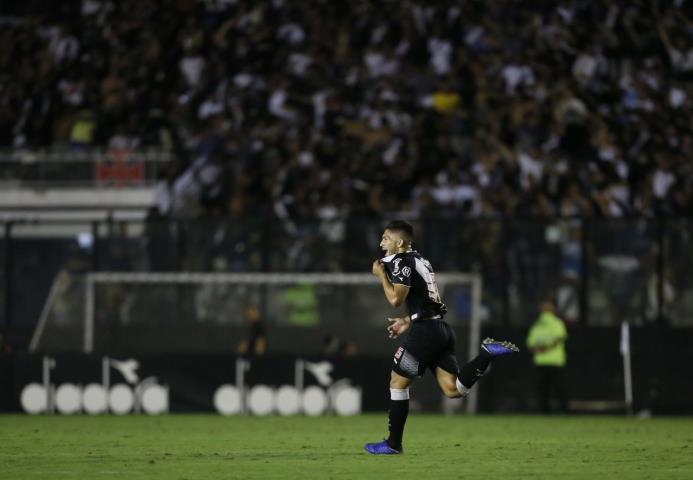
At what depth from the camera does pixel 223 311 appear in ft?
78.4

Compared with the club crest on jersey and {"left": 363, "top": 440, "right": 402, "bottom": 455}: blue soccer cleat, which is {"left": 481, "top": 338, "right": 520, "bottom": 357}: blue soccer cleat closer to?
the club crest on jersey

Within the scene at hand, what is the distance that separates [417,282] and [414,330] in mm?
438

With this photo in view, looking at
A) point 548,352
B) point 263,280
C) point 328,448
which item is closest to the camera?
point 328,448

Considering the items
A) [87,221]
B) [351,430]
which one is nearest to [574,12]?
[87,221]

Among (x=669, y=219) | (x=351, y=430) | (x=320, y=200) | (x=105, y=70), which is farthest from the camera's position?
(x=105, y=70)

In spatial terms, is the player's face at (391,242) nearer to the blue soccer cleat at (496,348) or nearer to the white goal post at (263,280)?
the blue soccer cleat at (496,348)

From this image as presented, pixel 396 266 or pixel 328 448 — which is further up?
pixel 396 266

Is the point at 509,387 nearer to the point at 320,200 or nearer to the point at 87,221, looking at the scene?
the point at 320,200

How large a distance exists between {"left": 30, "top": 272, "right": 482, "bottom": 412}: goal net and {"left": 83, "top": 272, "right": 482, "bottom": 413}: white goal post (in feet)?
0.06

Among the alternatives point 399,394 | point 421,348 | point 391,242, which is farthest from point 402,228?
point 399,394

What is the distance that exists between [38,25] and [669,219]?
50.9 ft

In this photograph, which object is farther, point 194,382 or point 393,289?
point 194,382

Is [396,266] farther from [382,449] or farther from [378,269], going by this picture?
[382,449]

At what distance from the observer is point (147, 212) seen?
2666cm
